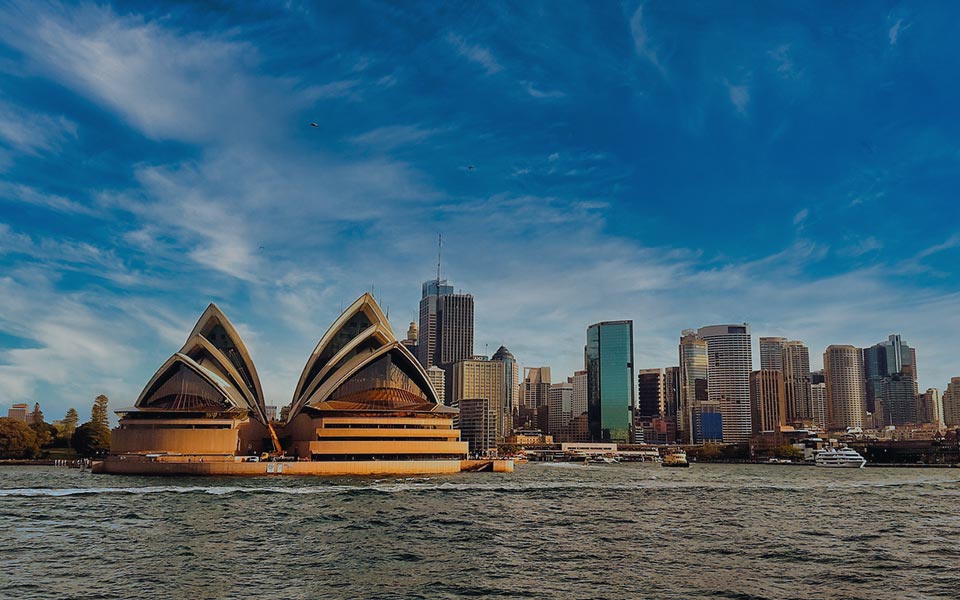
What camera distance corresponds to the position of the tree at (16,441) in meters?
98.9

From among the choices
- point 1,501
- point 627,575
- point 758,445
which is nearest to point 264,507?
point 1,501

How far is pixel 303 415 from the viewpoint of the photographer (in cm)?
8794

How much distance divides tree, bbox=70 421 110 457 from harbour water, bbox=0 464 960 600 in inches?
2188

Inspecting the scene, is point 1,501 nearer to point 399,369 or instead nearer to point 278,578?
point 278,578

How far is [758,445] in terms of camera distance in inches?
7037

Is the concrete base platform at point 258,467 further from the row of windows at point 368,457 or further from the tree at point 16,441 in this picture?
the tree at point 16,441

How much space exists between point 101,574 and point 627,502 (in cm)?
3241

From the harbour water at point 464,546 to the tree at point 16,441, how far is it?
58.5 meters

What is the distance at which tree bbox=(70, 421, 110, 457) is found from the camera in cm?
10094

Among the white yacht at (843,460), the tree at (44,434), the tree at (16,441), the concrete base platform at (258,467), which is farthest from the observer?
the white yacht at (843,460)

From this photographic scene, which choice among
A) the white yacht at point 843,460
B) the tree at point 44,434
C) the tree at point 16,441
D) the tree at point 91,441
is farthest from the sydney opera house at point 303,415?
the white yacht at point 843,460

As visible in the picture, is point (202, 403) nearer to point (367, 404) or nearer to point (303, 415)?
point (303, 415)

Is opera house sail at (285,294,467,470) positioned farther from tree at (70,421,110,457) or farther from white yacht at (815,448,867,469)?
white yacht at (815,448,867,469)

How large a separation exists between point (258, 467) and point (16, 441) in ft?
151
